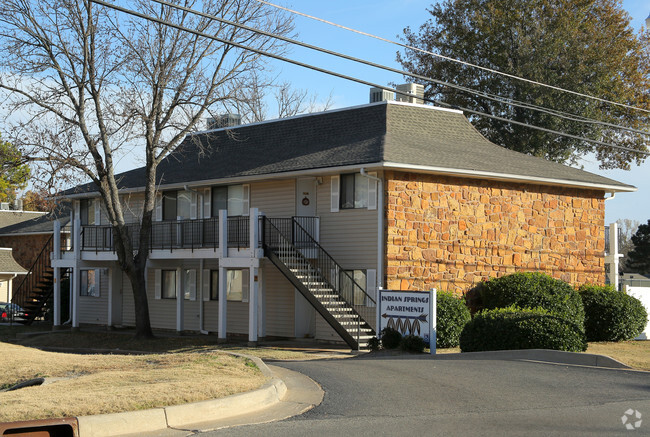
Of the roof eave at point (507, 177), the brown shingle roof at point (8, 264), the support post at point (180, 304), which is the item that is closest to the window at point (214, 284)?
the support post at point (180, 304)

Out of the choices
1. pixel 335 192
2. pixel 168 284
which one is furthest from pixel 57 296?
pixel 335 192

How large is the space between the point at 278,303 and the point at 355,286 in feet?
12.3

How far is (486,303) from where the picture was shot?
25.1 meters

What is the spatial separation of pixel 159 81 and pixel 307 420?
18.9 meters

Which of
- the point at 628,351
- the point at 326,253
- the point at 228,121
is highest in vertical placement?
the point at 228,121

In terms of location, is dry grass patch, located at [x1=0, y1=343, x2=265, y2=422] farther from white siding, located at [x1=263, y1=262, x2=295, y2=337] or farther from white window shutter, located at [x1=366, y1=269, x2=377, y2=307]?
white siding, located at [x1=263, y1=262, x2=295, y2=337]

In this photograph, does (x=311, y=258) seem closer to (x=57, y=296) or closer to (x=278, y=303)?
(x=278, y=303)

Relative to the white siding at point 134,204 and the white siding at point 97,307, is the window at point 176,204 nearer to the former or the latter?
the white siding at point 134,204

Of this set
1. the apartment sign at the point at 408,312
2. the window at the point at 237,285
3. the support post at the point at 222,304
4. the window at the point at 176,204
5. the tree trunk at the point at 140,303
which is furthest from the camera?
the window at the point at 176,204

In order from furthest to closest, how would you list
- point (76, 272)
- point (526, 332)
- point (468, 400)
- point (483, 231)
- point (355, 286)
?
point (76, 272)
point (483, 231)
point (355, 286)
point (526, 332)
point (468, 400)

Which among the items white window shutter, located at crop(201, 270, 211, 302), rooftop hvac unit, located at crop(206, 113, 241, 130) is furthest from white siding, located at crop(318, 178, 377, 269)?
rooftop hvac unit, located at crop(206, 113, 241, 130)

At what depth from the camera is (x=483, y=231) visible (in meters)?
26.3

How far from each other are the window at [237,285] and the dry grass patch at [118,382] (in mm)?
A: 10890

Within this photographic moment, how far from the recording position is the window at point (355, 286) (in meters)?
25.0
